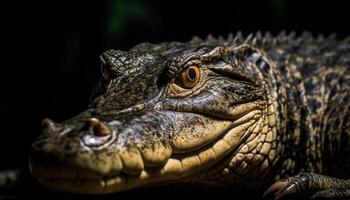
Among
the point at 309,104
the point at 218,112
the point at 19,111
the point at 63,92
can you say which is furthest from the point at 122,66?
the point at 19,111

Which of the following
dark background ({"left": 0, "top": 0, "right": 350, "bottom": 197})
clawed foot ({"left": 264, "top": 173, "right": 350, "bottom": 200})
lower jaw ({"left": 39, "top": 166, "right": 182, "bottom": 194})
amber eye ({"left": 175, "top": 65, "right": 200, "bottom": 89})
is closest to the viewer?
lower jaw ({"left": 39, "top": 166, "right": 182, "bottom": 194})

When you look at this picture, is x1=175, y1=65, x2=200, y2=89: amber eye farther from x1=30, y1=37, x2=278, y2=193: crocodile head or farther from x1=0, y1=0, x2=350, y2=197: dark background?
x1=0, y1=0, x2=350, y2=197: dark background

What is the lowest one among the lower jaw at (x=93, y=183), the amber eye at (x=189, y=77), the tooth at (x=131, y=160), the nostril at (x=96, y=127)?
the lower jaw at (x=93, y=183)

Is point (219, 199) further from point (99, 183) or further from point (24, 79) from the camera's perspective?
point (24, 79)

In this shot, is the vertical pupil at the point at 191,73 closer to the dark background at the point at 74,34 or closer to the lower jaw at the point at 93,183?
the lower jaw at the point at 93,183

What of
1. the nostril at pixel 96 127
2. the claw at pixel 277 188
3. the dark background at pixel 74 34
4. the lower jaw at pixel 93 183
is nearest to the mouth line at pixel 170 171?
the lower jaw at pixel 93 183

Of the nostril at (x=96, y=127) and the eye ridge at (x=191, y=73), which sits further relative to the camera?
the eye ridge at (x=191, y=73)

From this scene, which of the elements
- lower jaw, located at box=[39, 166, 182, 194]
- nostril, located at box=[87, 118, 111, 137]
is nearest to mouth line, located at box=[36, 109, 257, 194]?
lower jaw, located at box=[39, 166, 182, 194]
